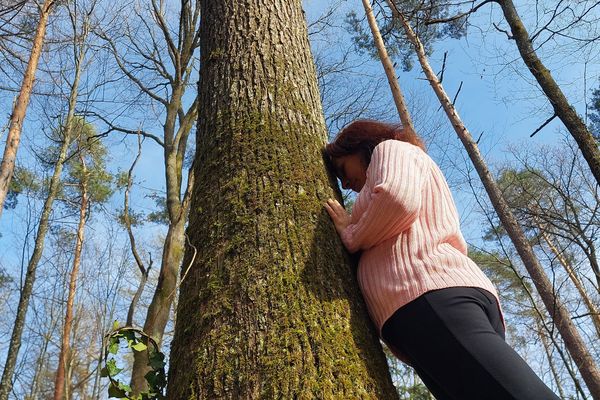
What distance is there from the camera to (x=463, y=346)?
135cm

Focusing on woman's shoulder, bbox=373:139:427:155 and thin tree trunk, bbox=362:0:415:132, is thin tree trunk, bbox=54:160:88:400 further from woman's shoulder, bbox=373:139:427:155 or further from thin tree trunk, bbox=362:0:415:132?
woman's shoulder, bbox=373:139:427:155

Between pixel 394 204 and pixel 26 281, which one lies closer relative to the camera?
pixel 394 204

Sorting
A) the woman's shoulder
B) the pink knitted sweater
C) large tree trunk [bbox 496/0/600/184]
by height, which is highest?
large tree trunk [bbox 496/0/600/184]

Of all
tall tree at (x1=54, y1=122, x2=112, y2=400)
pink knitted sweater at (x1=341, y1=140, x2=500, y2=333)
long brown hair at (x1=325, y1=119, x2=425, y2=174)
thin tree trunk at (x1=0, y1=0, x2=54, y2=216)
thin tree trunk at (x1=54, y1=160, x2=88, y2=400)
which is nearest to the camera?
pink knitted sweater at (x1=341, y1=140, x2=500, y2=333)

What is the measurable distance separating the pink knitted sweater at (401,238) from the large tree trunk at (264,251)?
7 cm

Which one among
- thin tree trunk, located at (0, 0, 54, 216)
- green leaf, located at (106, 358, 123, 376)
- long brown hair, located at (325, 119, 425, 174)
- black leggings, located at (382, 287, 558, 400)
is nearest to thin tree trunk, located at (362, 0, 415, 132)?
long brown hair, located at (325, 119, 425, 174)

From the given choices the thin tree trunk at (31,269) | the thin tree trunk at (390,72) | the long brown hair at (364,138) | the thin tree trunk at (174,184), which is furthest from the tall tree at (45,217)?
the long brown hair at (364,138)

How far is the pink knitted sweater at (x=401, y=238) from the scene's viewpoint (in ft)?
4.89

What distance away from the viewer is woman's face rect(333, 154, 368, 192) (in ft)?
6.25

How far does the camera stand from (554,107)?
5.98 meters

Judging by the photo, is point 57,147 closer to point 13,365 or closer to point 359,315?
point 13,365

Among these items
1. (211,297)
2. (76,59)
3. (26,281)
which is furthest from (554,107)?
(76,59)

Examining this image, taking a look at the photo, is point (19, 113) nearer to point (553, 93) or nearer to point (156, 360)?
point (156, 360)

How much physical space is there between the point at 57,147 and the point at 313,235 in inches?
567
